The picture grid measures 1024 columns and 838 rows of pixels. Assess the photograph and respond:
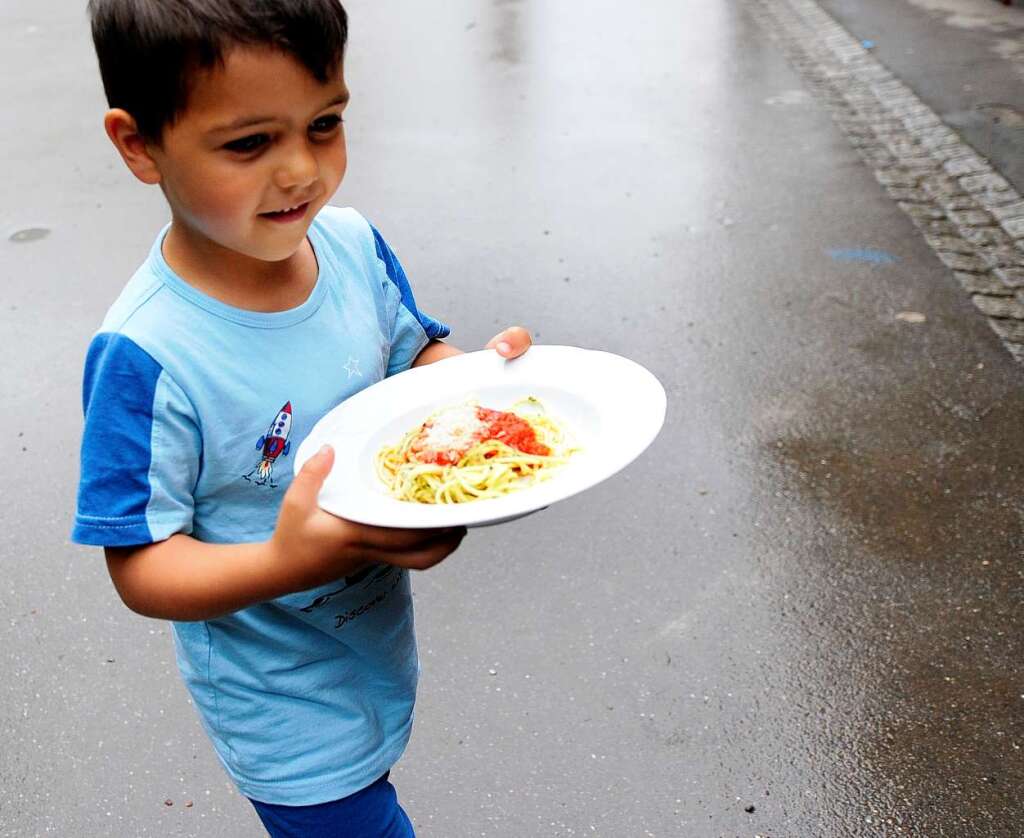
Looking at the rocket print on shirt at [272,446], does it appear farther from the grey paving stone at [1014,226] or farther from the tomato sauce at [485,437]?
the grey paving stone at [1014,226]

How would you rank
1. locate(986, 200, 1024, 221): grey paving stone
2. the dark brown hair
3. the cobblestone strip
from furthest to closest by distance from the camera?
1. locate(986, 200, 1024, 221): grey paving stone
2. the cobblestone strip
3. the dark brown hair

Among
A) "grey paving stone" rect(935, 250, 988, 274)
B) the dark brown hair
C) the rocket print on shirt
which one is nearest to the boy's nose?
the dark brown hair

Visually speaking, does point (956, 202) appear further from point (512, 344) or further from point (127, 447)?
point (127, 447)

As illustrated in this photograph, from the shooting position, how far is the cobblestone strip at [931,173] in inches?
222

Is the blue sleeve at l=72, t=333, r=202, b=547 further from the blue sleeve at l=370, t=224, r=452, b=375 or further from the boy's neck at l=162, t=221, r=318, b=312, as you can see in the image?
the blue sleeve at l=370, t=224, r=452, b=375

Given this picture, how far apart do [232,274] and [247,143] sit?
0.24 m

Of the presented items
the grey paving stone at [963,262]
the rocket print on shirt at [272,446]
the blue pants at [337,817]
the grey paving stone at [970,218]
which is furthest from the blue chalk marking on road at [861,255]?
the rocket print on shirt at [272,446]

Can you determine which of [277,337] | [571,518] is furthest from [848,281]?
[277,337]

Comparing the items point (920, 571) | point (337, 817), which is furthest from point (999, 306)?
point (337, 817)

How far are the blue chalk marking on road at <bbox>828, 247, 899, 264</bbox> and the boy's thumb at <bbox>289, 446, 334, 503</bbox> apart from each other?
16.6ft

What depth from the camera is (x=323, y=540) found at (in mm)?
1480

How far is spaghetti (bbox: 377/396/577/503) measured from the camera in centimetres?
179

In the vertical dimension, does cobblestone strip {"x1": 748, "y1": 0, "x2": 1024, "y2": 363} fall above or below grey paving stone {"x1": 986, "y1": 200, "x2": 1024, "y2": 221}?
below

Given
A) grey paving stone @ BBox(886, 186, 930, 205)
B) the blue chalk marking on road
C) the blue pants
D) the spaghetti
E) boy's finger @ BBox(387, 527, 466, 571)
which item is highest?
boy's finger @ BBox(387, 527, 466, 571)
